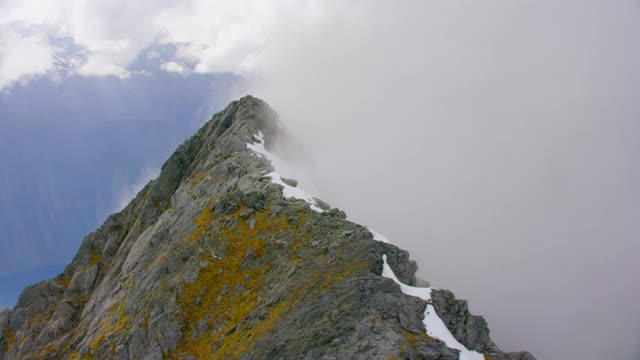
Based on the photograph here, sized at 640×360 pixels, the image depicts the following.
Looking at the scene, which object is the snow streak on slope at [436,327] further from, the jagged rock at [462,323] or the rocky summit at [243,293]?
the jagged rock at [462,323]

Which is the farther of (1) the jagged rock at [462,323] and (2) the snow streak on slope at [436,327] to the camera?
(1) the jagged rock at [462,323]

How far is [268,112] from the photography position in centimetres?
10325

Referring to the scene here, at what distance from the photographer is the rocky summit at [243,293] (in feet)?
108

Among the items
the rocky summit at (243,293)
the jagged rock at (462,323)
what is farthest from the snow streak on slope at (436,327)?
the jagged rock at (462,323)

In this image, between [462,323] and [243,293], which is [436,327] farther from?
[243,293]

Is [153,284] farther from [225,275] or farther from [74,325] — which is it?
[74,325]

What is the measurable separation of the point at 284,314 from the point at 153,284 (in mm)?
21973

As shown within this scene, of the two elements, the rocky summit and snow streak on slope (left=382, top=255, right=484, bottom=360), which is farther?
the rocky summit

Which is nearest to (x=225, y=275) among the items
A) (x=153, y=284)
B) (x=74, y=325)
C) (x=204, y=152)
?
(x=153, y=284)

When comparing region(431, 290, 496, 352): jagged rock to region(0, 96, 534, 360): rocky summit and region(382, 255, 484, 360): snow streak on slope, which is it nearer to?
region(0, 96, 534, 360): rocky summit

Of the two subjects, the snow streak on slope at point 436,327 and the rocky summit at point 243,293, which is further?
the rocky summit at point 243,293

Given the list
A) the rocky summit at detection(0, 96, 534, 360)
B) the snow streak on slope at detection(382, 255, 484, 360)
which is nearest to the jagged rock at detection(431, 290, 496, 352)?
the rocky summit at detection(0, 96, 534, 360)

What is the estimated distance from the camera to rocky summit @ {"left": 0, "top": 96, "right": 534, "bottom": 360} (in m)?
32.8

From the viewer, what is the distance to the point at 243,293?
44.2 m
